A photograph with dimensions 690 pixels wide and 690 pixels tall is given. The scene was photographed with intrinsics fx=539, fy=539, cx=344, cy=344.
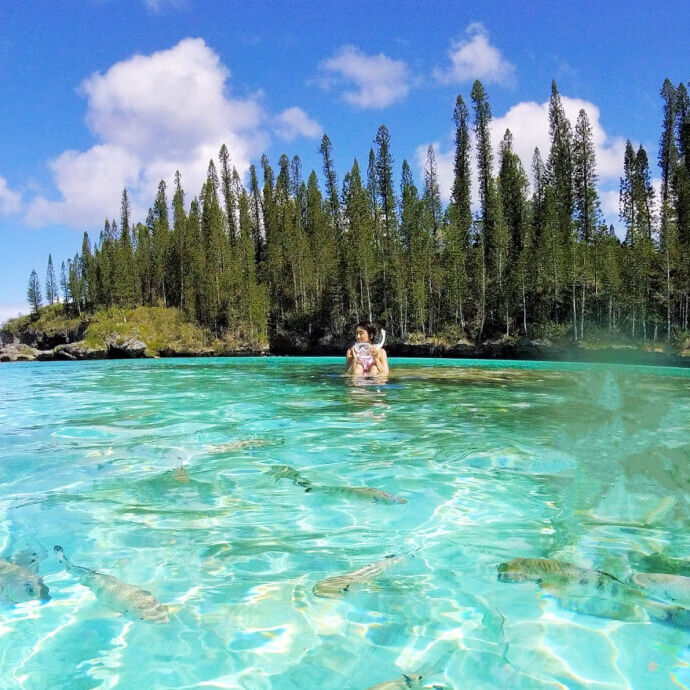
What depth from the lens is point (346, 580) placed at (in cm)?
296

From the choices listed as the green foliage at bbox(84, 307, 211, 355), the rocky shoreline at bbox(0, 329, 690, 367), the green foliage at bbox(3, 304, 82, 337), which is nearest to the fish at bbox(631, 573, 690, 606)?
the rocky shoreline at bbox(0, 329, 690, 367)

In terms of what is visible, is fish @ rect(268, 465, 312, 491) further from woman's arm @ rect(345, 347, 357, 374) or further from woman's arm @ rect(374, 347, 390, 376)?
woman's arm @ rect(345, 347, 357, 374)

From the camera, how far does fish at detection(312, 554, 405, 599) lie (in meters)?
2.87

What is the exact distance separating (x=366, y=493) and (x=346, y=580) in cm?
144

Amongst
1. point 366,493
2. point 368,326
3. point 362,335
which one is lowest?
point 366,493

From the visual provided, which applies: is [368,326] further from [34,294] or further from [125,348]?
[34,294]

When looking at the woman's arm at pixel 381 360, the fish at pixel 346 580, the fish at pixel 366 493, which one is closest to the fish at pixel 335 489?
the fish at pixel 366 493

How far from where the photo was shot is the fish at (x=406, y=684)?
2061mm

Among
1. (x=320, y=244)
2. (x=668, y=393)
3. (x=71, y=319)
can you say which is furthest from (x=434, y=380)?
(x=71, y=319)

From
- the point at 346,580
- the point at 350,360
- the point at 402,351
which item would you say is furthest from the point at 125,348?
the point at 346,580

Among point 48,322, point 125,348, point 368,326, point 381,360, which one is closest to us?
point 368,326

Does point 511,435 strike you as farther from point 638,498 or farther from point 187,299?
point 187,299

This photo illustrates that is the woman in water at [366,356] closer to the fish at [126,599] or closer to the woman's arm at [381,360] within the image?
the woman's arm at [381,360]

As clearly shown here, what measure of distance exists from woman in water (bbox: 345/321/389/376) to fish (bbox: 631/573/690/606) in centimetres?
892
